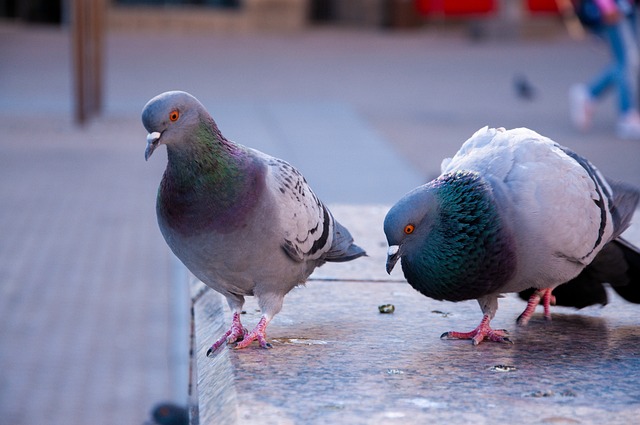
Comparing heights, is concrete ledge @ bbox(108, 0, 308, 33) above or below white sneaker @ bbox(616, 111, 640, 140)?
below

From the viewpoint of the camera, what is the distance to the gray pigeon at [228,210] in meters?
2.85

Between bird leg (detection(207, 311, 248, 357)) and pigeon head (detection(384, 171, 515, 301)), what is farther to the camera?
bird leg (detection(207, 311, 248, 357))

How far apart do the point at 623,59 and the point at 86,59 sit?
18.1 ft

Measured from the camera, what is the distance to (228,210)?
9.46 feet

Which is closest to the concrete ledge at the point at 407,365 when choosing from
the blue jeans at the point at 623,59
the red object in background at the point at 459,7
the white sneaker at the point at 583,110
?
the blue jeans at the point at 623,59

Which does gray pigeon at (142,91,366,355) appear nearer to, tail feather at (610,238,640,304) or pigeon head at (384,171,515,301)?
pigeon head at (384,171,515,301)

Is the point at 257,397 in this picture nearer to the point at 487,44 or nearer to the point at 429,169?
the point at 429,169

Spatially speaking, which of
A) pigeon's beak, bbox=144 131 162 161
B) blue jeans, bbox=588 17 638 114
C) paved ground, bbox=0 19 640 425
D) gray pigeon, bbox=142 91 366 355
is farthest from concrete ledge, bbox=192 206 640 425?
blue jeans, bbox=588 17 638 114

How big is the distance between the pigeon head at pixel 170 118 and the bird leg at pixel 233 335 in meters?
0.62

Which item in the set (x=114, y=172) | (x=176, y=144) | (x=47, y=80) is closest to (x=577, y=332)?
(x=176, y=144)

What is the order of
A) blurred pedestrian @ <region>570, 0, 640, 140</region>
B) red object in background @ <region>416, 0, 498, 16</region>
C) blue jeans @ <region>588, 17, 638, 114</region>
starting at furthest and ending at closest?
red object in background @ <region>416, 0, 498, 16</region> < blue jeans @ <region>588, 17, 638, 114</region> < blurred pedestrian @ <region>570, 0, 640, 140</region>

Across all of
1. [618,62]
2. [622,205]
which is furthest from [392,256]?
[618,62]

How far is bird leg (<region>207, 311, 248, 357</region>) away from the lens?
10.3ft

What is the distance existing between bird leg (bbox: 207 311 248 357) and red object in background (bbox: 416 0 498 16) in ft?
67.2
